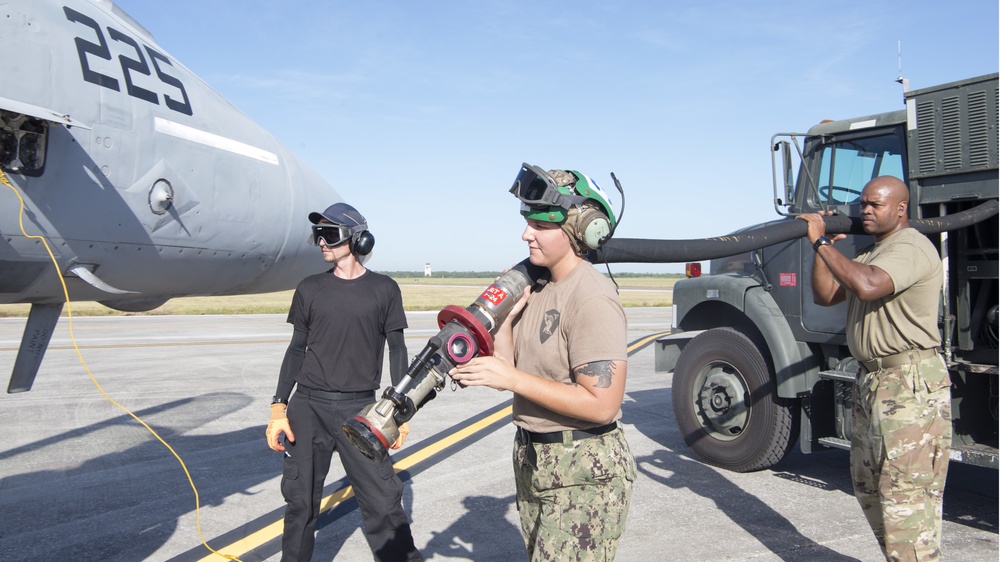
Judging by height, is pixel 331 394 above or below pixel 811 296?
below

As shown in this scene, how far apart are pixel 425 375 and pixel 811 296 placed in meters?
4.50

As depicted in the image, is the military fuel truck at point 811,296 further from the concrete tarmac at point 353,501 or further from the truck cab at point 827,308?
the concrete tarmac at point 353,501

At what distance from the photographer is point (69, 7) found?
147 inches

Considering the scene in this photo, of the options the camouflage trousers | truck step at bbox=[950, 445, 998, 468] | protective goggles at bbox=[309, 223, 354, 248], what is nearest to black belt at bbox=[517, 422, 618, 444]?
the camouflage trousers

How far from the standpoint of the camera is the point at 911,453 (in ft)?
11.7

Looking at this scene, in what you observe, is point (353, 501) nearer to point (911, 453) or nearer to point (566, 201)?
point (911, 453)

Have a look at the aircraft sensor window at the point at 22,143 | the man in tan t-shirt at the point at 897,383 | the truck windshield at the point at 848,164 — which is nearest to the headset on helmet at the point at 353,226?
the aircraft sensor window at the point at 22,143

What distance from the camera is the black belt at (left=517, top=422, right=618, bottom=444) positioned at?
2.63 metres

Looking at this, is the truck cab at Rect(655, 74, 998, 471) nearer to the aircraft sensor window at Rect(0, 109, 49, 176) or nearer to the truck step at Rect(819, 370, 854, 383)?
the truck step at Rect(819, 370, 854, 383)

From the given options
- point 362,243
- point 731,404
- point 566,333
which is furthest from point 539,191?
point 731,404

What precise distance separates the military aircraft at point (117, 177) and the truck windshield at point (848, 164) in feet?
13.2

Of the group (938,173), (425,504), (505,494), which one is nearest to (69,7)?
(425,504)

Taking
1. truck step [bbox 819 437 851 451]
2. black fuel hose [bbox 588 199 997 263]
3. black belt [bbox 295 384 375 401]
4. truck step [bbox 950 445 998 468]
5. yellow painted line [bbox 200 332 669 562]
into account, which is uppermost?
black fuel hose [bbox 588 199 997 263]

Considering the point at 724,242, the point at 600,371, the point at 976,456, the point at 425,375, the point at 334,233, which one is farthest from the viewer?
the point at 976,456
